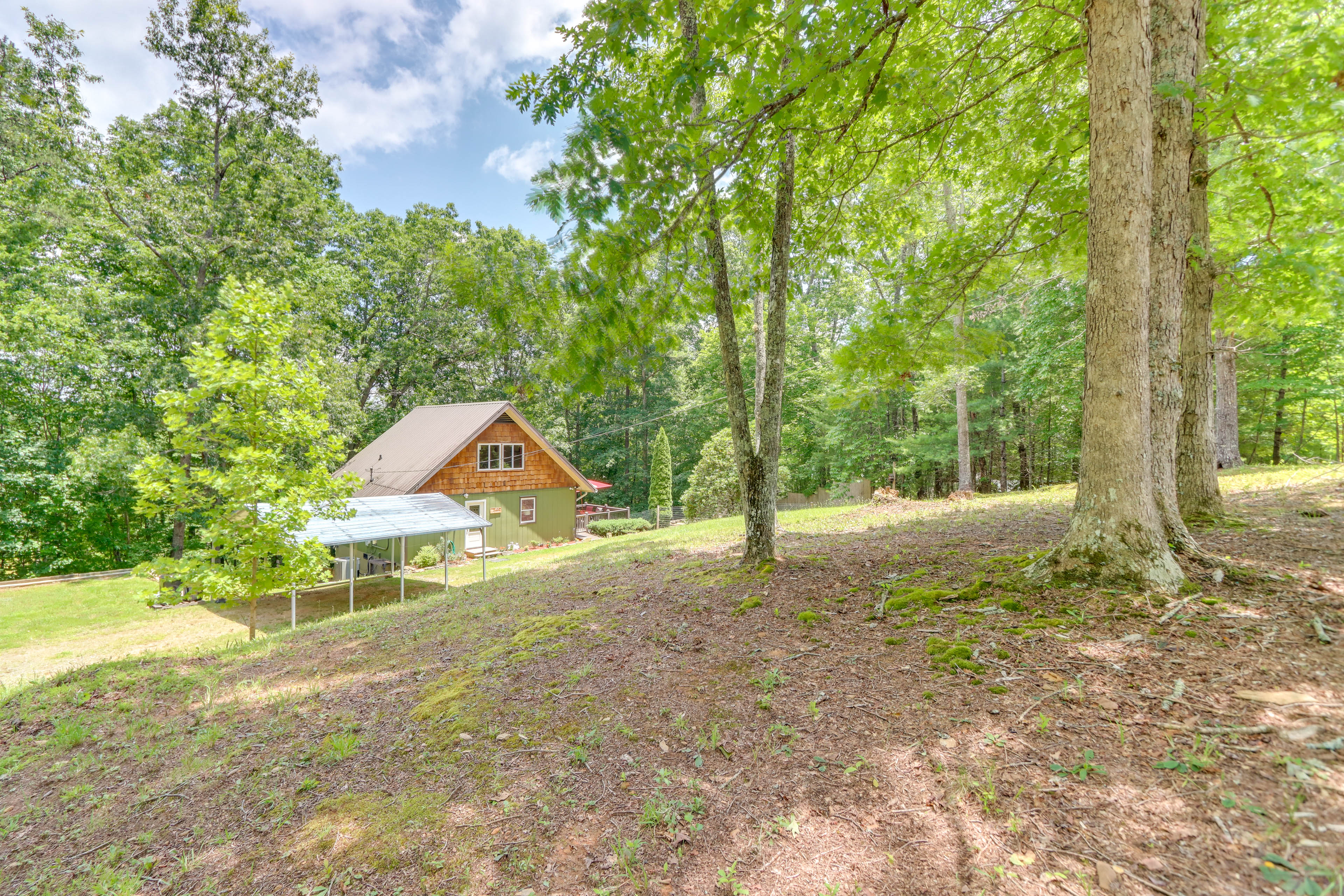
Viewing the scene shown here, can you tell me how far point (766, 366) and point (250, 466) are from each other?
705cm

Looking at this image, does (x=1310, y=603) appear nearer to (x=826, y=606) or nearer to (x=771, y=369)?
(x=826, y=606)

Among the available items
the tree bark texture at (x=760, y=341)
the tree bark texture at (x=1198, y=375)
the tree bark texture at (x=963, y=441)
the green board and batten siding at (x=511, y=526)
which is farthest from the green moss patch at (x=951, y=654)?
the green board and batten siding at (x=511, y=526)

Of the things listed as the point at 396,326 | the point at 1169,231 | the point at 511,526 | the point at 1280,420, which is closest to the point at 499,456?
the point at 511,526

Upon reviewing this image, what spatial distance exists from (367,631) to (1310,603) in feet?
28.1

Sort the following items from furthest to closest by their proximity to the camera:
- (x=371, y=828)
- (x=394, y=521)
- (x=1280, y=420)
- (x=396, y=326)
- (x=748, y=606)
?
(x=396, y=326) → (x=1280, y=420) → (x=394, y=521) → (x=748, y=606) → (x=371, y=828)

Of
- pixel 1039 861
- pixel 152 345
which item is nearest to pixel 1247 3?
pixel 1039 861

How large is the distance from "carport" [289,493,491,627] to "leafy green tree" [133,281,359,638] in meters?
2.11

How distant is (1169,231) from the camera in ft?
13.3

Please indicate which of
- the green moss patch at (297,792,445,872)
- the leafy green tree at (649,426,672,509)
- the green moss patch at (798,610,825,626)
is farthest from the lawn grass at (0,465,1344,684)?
the leafy green tree at (649,426,672,509)

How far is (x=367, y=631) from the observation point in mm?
6566

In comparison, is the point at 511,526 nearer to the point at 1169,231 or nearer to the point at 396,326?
the point at 396,326

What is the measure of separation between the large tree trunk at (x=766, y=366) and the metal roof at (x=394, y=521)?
8160 millimetres

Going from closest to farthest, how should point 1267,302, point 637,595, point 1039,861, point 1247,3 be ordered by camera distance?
point 1039,861 < point 1247,3 < point 1267,302 < point 637,595

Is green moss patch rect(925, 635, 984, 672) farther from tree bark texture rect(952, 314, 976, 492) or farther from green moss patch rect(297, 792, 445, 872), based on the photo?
tree bark texture rect(952, 314, 976, 492)
